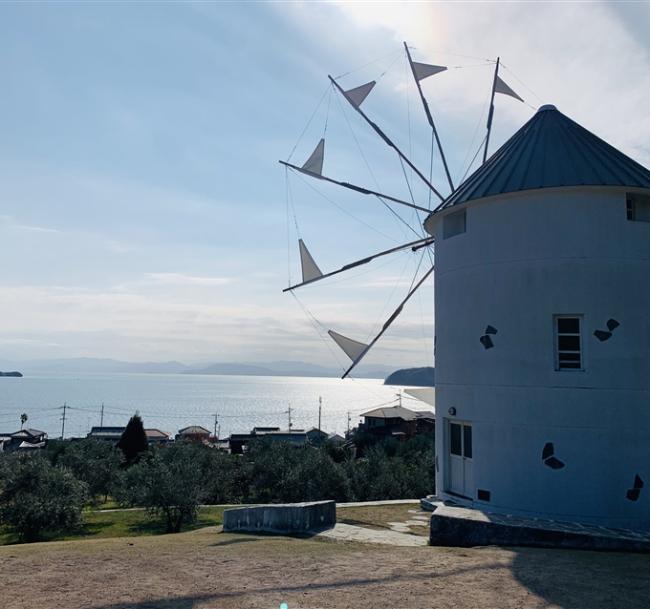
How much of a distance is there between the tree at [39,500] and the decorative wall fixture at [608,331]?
16.9 m

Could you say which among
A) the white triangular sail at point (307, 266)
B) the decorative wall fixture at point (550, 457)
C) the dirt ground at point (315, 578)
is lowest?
the dirt ground at point (315, 578)

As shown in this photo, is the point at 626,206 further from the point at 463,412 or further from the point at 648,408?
the point at 463,412

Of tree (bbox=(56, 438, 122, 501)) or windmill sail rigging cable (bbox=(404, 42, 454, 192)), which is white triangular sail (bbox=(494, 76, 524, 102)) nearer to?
windmill sail rigging cable (bbox=(404, 42, 454, 192))

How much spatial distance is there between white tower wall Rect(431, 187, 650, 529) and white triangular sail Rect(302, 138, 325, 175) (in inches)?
237

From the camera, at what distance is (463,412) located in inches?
499

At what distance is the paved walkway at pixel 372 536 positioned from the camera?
32.3ft

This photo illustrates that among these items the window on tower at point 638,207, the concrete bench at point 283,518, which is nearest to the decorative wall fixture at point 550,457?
the concrete bench at point 283,518

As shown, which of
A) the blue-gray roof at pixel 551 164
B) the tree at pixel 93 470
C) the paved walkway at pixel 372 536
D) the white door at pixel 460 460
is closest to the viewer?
the paved walkway at pixel 372 536

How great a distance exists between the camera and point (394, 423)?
6631 centimetres

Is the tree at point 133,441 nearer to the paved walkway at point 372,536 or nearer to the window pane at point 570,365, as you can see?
the paved walkway at point 372,536

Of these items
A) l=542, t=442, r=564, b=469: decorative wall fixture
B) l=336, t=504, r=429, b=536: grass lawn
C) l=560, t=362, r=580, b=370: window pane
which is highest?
l=560, t=362, r=580, b=370: window pane

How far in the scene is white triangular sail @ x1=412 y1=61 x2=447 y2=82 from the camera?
17.4 meters

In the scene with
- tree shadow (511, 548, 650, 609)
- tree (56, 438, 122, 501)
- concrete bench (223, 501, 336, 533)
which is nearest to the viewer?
tree shadow (511, 548, 650, 609)

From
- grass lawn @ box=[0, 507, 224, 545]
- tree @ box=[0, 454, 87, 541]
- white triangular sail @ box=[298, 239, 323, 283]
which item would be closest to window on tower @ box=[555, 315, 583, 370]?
white triangular sail @ box=[298, 239, 323, 283]
